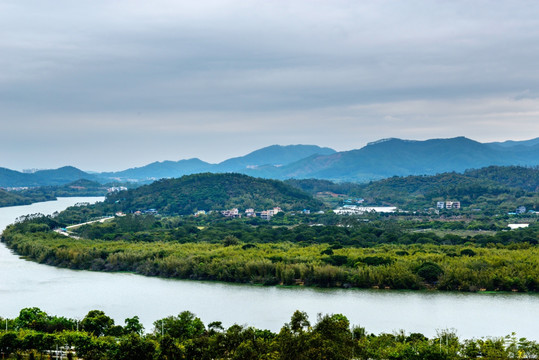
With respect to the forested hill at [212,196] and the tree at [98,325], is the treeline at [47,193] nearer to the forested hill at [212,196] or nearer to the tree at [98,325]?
the forested hill at [212,196]

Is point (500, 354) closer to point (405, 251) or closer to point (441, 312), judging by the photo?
point (441, 312)

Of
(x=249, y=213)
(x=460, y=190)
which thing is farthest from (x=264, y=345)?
(x=460, y=190)

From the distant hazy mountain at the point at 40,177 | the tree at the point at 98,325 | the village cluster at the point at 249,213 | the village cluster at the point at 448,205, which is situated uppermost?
the distant hazy mountain at the point at 40,177

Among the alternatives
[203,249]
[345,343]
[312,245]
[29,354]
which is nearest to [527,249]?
[312,245]

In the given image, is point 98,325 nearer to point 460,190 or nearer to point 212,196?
point 212,196

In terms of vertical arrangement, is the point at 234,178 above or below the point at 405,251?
above

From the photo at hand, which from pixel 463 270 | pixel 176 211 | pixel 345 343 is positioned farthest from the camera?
pixel 176 211

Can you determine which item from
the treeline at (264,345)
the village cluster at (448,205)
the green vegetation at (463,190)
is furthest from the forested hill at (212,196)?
the treeline at (264,345)
